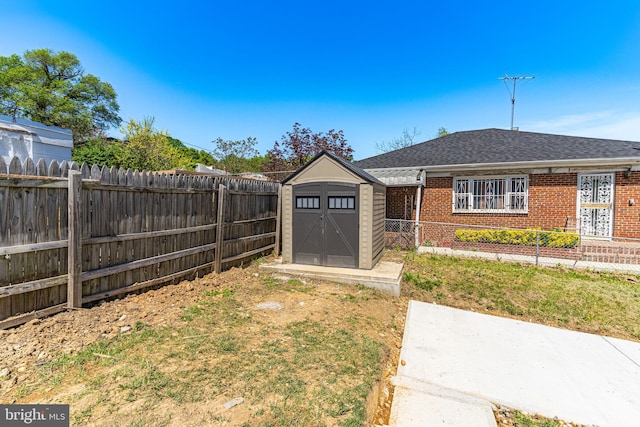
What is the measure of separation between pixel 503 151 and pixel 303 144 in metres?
12.8

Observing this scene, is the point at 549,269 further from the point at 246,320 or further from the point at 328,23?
the point at 328,23

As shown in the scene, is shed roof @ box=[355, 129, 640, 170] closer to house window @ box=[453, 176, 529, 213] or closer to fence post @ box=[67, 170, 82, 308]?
house window @ box=[453, 176, 529, 213]

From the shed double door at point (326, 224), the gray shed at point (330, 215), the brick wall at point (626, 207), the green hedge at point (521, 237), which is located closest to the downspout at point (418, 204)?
the green hedge at point (521, 237)

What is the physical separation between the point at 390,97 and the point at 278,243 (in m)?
17.6

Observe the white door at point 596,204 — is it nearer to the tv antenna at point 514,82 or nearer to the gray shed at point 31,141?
the tv antenna at point 514,82

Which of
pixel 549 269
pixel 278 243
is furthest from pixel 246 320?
pixel 549 269

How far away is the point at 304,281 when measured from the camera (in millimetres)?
6227

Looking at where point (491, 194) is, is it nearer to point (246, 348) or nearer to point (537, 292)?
point (537, 292)

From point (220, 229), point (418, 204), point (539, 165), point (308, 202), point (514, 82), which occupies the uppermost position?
A: point (514, 82)

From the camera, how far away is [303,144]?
66.8ft

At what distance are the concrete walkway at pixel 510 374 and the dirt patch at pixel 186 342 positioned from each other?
30cm

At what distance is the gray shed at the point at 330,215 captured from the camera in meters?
6.50

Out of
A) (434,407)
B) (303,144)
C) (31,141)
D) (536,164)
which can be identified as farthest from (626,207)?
(31,141)

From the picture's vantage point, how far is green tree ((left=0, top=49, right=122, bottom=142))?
27.8 m
